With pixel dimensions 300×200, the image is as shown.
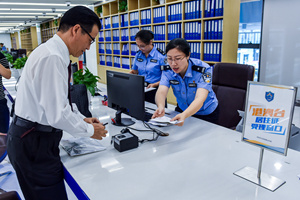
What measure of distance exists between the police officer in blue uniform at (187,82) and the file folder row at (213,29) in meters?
2.12

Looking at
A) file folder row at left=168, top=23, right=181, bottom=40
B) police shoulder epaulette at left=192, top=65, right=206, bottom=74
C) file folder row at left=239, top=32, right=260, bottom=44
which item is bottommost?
police shoulder epaulette at left=192, top=65, right=206, bottom=74

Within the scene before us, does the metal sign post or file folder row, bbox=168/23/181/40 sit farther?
file folder row, bbox=168/23/181/40

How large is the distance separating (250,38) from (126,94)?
4.43 meters

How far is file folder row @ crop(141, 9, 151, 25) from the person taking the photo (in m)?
5.31

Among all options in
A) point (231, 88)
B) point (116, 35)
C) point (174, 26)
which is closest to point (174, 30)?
point (174, 26)

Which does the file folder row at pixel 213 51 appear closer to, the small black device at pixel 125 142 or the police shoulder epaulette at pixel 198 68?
the police shoulder epaulette at pixel 198 68

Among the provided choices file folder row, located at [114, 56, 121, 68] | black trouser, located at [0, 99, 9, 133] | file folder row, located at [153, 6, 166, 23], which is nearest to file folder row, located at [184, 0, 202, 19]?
file folder row, located at [153, 6, 166, 23]

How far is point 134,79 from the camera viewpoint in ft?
5.39

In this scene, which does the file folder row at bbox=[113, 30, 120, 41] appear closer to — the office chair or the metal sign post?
the office chair

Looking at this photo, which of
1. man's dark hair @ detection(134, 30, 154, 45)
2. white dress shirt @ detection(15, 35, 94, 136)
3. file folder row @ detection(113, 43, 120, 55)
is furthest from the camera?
file folder row @ detection(113, 43, 120, 55)

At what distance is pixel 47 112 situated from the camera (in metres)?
1.08

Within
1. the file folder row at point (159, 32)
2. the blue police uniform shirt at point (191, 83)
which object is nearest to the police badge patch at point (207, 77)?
the blue police uniform shirt at point (191, 83)

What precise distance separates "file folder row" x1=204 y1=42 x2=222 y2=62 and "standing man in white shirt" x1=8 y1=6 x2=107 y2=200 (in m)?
3.09

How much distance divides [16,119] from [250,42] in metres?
5.12
